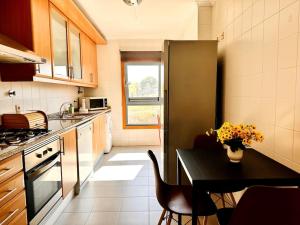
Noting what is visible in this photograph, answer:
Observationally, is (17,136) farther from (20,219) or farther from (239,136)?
(239,136)

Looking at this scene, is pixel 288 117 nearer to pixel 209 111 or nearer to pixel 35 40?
pixel 209 111

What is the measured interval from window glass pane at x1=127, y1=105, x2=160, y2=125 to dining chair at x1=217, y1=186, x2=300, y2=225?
13.3 ft

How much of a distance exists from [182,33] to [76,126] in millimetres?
2891

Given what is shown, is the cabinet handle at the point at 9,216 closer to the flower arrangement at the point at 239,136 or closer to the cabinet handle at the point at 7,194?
the cabinet handle at the point at 7,194

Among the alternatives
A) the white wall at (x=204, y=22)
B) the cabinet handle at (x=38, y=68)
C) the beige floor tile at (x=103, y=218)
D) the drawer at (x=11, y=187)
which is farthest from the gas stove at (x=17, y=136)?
the white wall at (x=204, y=22)

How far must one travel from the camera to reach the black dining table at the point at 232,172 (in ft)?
3.97

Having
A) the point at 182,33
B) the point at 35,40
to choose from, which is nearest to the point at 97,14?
the point at 35,40

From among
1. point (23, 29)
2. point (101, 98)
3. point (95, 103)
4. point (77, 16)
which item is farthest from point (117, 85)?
point (23, 29)

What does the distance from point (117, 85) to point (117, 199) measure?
281 cm

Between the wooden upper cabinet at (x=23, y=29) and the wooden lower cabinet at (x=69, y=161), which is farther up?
the wooden upper cabinet at (x=23, y=29)

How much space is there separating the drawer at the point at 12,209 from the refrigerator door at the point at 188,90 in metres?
1.54

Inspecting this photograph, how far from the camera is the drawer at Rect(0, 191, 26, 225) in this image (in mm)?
1299

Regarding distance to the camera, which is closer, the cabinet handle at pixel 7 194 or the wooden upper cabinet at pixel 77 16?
the cabinet handle at pixel 7 194

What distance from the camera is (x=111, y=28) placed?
13.2 ft
